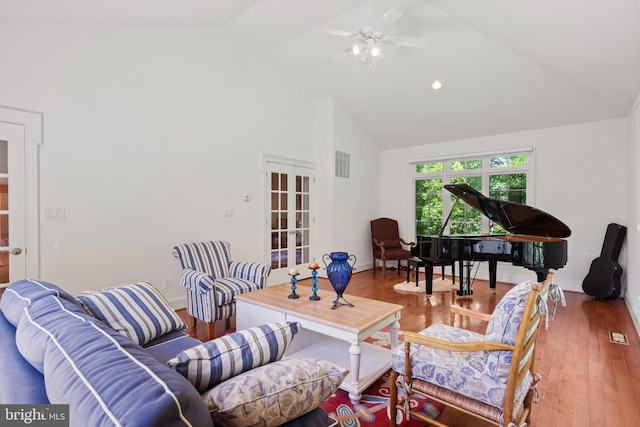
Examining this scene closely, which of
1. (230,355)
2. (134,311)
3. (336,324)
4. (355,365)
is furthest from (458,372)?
(134,311)

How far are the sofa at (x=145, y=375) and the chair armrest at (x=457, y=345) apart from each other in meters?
0.73

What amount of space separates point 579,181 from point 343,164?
3.74m

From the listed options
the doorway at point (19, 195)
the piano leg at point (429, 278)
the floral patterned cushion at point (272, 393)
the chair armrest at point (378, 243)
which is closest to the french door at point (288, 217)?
the chair armrest at point (378, 243)

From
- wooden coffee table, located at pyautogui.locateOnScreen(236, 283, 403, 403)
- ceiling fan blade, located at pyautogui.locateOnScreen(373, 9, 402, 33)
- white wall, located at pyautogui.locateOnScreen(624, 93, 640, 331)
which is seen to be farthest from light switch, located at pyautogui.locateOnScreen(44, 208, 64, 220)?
white wall, located at pyautogui.locateOnScreen(624, 93, 640, 331)

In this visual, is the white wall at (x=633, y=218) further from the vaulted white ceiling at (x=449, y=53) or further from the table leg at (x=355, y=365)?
the table leg at (x=355, y=365)

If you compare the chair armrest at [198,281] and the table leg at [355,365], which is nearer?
A: the table leg at [355,365]

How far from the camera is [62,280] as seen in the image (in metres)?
3.29

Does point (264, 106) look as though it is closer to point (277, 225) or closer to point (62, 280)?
point (277, 225)

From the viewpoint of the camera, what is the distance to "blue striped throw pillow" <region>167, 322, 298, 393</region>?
3.24 ft

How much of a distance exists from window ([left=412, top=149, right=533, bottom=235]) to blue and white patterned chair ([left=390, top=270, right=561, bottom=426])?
3732mm

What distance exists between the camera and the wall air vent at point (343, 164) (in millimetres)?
6162

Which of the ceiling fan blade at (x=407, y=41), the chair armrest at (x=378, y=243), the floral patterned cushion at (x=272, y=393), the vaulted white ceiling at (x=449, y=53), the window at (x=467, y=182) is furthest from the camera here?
the chair armrest at (x=378, y=243)

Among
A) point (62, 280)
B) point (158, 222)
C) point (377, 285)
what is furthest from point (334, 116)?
point (62, 280)

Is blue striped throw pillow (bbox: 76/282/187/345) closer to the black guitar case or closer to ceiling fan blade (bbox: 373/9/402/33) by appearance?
ceiling fan blade (bbox: 373/9/402/33)
